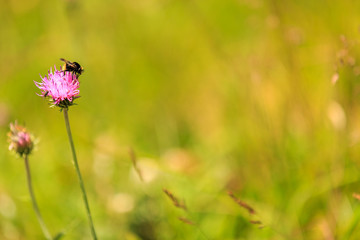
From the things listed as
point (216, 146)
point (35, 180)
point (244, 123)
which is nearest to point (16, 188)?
point (35, 180)

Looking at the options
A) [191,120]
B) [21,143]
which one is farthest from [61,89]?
[191,120]

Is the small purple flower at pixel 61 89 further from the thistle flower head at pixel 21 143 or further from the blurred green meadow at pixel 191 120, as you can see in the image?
the blurred green meadow at pixel 191 120

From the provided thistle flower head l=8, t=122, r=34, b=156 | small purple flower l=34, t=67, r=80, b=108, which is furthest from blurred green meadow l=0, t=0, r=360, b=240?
small purple flower l=34, t=67, r=80, b=108

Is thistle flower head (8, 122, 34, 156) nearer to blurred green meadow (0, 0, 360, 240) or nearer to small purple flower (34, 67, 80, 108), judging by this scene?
small purple flower (34, 67, 80, 108)

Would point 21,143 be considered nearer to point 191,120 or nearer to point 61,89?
point 61,89

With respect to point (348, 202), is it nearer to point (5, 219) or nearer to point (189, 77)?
point (5, 219)

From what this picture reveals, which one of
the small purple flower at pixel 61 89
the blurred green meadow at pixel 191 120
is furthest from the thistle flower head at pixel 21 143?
the blurred green meadow at pixel 191 120
